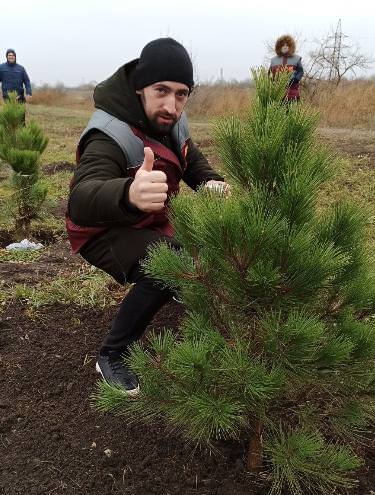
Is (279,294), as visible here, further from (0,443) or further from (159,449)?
(0,443)

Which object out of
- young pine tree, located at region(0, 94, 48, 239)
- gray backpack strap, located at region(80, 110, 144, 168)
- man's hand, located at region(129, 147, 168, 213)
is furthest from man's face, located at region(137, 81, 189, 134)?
young pine tree, located at region(0, 94, 48, 239)

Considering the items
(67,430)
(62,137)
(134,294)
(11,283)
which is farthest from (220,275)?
(62,137)

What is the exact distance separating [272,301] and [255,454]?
66cm

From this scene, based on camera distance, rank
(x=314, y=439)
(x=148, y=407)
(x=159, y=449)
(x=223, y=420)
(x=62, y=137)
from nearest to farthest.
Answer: (x=223, y=420) < (x=314, y=439) < (x=148, y=407) < (x=159, y=449) < (x=62, y=137)

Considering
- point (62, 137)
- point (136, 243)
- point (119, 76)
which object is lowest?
point (62, 137)

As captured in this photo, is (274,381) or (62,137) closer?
(274,381)

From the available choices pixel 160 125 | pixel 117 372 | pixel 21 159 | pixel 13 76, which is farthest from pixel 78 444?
pixel 13 76

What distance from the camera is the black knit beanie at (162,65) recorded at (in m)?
2.21

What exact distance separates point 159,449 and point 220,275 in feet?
2.80

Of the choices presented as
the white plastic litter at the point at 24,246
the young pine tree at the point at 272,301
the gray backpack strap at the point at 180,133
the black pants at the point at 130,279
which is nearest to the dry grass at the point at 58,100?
the white plastic litter at the point at 24,246

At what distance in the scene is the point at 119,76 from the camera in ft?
7.75

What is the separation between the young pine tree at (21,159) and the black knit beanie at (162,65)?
2463 mm

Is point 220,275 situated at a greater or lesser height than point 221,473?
greater

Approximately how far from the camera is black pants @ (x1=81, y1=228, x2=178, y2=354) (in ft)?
7.09
